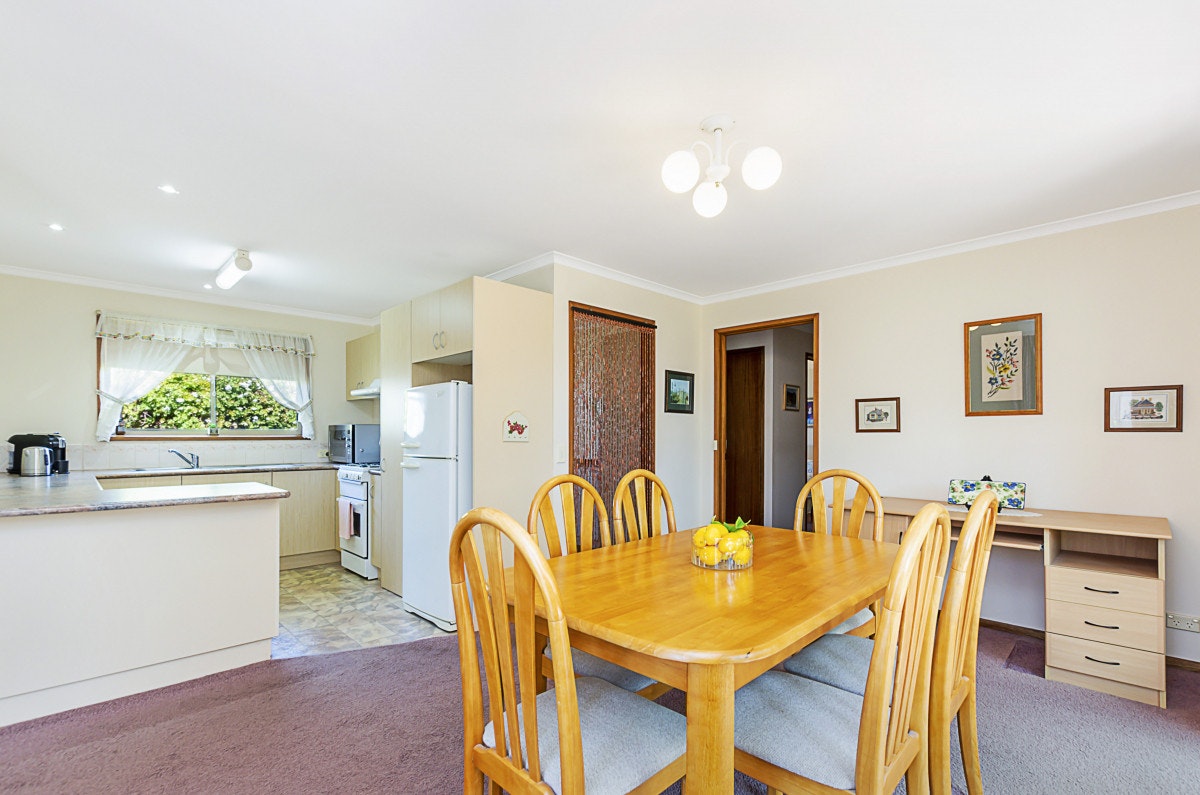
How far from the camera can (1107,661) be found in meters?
2.55

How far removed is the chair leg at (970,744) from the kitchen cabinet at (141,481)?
16.3 feet

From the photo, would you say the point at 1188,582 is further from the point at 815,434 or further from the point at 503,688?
the point at 503,688

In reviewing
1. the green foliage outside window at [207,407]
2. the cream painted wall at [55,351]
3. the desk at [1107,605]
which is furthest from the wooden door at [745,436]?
the cream painted wall at [55,351]

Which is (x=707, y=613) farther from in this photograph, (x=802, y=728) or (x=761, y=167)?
(x=761, y=167)

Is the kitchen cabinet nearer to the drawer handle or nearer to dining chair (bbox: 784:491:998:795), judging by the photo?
dining chair (bbox: 784:491:998:795)

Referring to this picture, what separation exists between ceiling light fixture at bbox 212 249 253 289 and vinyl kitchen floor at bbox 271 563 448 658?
2.23 m

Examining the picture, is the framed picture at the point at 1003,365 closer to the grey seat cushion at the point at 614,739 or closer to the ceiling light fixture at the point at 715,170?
the ceiling light fixture at the point at 715,170

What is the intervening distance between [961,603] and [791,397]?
4.76m

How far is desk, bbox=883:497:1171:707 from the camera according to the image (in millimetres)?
2453

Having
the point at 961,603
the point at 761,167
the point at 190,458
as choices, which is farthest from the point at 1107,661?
the point at 190,458

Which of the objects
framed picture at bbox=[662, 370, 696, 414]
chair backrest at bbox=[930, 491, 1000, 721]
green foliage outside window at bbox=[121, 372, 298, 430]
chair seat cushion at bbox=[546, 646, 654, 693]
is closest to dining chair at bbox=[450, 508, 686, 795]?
chair seat cushion at bbox=[546, 646, 654, 693]

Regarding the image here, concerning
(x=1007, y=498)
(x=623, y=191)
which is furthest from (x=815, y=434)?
(x=623, y=191)

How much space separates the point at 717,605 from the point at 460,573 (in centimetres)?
62

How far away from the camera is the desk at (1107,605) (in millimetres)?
2453
